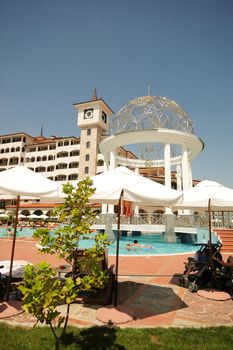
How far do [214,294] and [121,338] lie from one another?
3368mm

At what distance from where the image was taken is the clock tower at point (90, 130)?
155 feet

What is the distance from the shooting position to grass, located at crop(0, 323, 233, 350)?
11.4 feet

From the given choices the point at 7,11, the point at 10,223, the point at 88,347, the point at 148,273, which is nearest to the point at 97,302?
the point at 88,347

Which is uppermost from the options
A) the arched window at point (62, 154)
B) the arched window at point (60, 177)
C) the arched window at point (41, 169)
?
the arched window at point (62, 154)

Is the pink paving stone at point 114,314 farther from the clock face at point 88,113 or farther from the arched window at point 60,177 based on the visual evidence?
the arched window at point 60,177

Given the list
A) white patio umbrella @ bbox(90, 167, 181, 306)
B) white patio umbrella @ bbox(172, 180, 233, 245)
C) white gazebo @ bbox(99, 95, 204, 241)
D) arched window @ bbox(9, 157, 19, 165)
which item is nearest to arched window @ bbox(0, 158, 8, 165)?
arched window @ bbox(9, 157, 19, 165)

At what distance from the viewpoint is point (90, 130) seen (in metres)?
48.3

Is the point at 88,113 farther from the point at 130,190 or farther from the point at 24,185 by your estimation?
the point at 130,190

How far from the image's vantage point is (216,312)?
5.01m

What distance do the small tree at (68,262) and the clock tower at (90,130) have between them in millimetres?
43056

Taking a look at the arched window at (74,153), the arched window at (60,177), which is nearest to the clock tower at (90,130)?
the arched window at (74,153)

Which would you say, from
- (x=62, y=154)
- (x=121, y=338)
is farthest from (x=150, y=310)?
(x=62, y=154)

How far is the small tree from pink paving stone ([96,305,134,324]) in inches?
53.1

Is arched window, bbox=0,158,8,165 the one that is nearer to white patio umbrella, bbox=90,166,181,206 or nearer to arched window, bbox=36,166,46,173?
arched window, bbox=36,166,46,173
